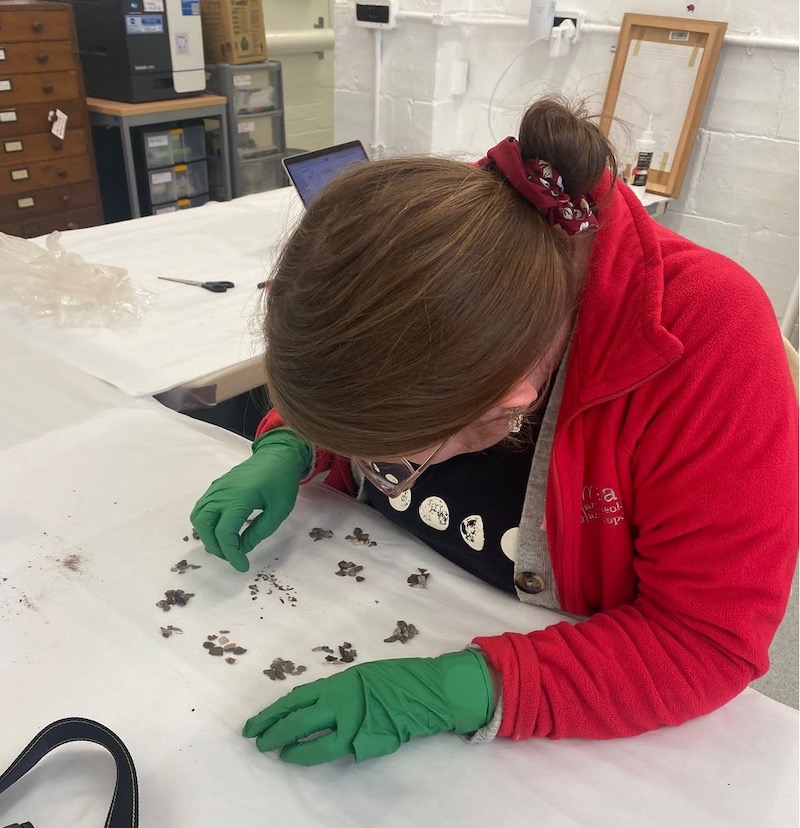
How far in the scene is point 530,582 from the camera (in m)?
0.77

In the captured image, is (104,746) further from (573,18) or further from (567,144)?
(573,18)

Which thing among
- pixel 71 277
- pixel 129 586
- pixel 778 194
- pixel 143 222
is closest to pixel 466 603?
pixel 129 586

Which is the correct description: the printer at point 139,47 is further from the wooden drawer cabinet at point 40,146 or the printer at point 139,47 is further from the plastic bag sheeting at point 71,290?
the plastic bag sheeting at point 71,290

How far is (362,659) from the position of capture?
0.71 meters

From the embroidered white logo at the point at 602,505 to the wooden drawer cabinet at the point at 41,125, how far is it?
3.02m

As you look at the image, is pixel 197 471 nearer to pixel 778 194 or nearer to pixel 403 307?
pixel 403 307

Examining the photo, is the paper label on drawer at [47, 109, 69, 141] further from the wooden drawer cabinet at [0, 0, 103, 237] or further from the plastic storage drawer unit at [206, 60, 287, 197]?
the plastic storage drawer unit at [206, 60, 287, 197]

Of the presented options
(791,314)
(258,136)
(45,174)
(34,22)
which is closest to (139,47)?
(34,22)

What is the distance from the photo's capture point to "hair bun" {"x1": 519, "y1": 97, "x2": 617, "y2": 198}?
0.64 metres

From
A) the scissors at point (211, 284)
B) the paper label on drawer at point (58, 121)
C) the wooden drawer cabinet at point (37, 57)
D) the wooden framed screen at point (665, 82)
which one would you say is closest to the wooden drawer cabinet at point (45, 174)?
the paper label on drawer at point (58, 121)

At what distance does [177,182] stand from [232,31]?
0.73 meters

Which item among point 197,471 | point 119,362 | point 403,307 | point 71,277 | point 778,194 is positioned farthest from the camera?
point 778,194

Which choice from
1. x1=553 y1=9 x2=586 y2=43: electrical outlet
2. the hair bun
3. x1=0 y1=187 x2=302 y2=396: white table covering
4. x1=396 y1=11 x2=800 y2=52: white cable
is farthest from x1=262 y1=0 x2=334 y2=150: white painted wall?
the hair bun

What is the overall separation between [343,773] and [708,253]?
1.92ft
